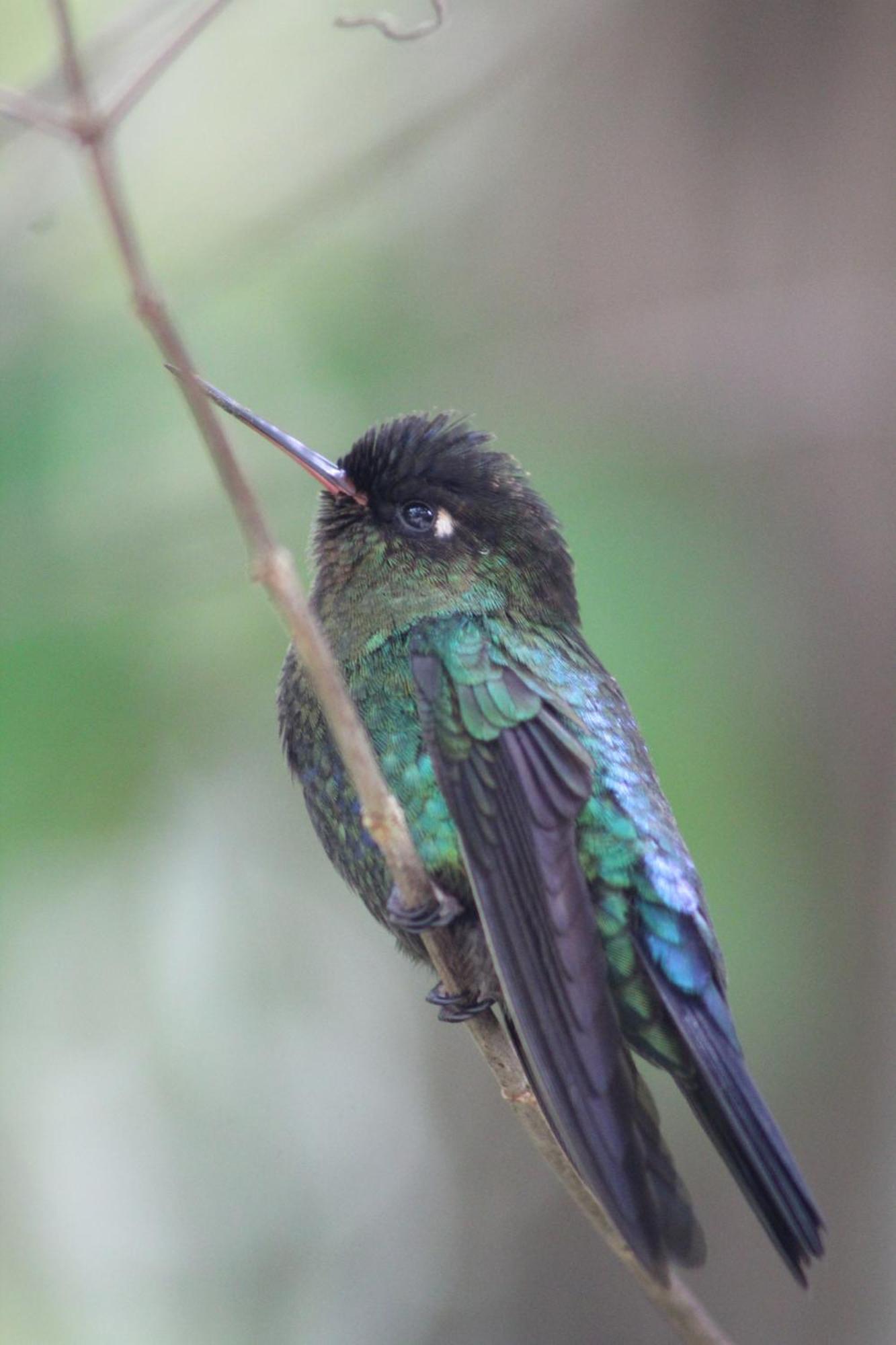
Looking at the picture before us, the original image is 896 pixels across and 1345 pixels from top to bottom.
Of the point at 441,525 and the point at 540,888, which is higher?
the point at 441,525

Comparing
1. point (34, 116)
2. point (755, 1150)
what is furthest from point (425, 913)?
point (34, 116)

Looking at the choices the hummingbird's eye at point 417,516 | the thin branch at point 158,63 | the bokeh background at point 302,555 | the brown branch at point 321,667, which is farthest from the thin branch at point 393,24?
the brown branch at point 321,667

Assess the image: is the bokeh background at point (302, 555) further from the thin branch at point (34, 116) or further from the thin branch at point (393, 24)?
the thin branch at point (34, 116)

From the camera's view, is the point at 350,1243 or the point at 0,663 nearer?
the point at 0,663

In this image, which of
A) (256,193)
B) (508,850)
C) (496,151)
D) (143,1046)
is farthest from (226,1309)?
(496,151)

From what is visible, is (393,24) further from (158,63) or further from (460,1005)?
(460,1005)

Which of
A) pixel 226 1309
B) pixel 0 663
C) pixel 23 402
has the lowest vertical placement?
pixel 226 1309

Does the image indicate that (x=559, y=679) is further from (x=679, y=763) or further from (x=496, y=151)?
(x=496, y=151)
